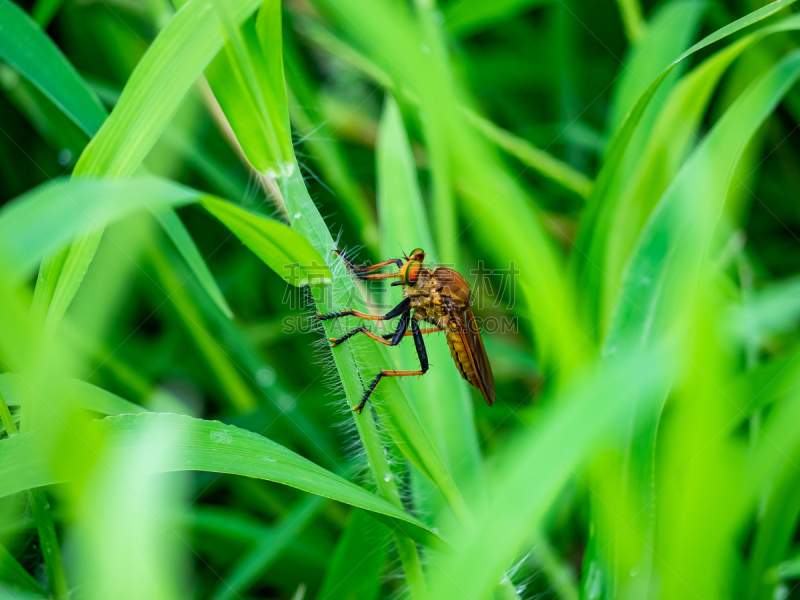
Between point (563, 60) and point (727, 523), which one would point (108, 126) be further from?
point (563, 60)

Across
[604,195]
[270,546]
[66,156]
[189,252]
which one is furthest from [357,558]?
[66,156]

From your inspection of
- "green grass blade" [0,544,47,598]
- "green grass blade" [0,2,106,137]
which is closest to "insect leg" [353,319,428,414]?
"green grass blade" [0,544,47,598]

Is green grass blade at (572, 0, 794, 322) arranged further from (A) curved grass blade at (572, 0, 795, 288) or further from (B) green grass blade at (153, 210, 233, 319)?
(B) green grass blade at (153, 210, 233, 319)

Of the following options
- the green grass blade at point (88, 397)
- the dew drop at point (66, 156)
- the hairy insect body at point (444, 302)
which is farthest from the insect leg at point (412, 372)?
the dew drop at point (66, 156)

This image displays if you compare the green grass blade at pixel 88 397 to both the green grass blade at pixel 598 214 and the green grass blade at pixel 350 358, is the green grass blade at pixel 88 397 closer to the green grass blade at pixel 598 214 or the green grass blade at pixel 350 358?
the green grass blade at pixel 350 358

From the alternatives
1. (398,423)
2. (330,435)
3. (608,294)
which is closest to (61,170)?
(330,435)

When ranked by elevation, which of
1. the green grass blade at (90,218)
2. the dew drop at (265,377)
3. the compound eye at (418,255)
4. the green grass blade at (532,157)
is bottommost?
Result: the dew drop at (265,377)

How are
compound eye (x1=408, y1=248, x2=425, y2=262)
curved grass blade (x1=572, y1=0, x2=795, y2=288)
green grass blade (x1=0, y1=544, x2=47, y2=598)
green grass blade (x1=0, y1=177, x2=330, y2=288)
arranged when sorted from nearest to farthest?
1. green grass blade (x1=0, y1=177, x2=330, y2=288)
2. green grass blade (x1=0, y1=544, x2=47, y2=598)
3. curved grass blade (x1=572, y1=0, x2=795, y2=288)
4. compound eye (x1=408, y1=248, x2=425, y2=262)

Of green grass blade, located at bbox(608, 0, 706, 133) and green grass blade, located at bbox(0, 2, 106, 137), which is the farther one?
green grass blade, located at bbox(608, 0, 706, 133)
